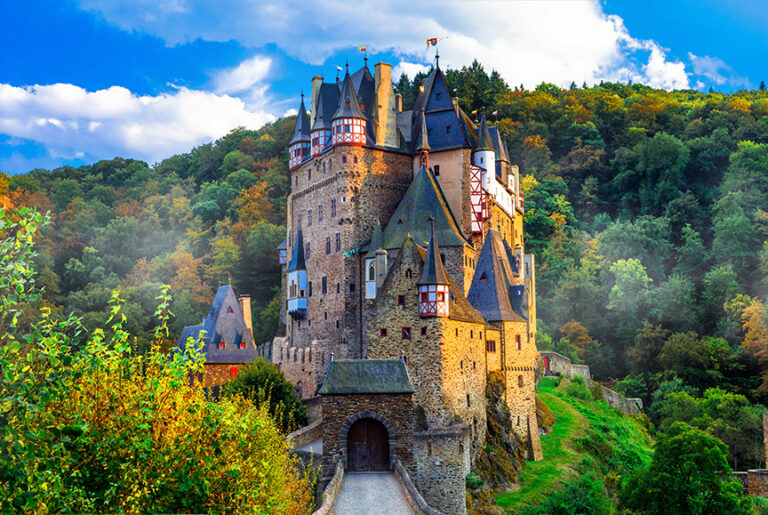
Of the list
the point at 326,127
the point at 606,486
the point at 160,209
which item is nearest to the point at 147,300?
the point at 160,209

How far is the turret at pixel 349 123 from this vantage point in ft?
153

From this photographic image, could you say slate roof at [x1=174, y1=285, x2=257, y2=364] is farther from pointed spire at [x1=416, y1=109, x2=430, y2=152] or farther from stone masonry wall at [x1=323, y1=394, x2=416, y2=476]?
stone masonry wall at [x1=323, y1=394, x2=416, y2=476]

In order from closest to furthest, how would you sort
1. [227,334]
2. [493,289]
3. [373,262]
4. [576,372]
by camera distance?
[493,289]
[373,262]
[227,334]
[576,372]

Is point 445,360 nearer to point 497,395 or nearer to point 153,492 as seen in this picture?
point 497,395

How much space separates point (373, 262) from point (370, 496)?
18.1 meters

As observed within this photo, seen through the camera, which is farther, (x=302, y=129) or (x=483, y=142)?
(x=302, y=129)

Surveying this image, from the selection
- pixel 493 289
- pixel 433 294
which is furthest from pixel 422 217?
pixel 433 294

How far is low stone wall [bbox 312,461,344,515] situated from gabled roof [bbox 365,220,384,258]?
1571cm

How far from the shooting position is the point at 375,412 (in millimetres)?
30016

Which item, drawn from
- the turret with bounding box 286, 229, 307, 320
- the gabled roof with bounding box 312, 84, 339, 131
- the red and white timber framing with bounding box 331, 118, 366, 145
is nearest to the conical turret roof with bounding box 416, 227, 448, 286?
the red and white timber framing with bounding box 331, 118, 366, 145

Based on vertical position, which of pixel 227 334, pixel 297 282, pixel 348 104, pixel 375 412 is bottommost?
pixel 375 412

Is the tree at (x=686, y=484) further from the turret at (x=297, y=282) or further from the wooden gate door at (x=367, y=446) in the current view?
the turret at (x=297, y=282)

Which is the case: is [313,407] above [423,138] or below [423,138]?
below

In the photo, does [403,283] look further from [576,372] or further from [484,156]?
[576,372]
